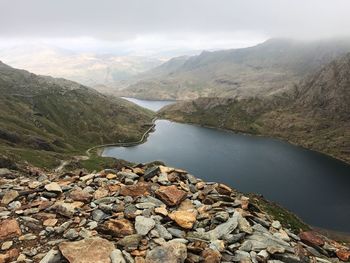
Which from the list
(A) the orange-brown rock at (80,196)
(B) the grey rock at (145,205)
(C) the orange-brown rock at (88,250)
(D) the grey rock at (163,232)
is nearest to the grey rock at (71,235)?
(C) the orange-brown rock at (88,250)

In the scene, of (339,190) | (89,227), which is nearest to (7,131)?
(339,190)

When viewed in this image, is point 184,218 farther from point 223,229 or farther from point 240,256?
point 240,256

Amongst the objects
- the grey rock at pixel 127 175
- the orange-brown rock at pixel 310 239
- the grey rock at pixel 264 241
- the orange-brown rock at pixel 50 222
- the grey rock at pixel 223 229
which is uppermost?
the orange-brown rock at pixel 50 222

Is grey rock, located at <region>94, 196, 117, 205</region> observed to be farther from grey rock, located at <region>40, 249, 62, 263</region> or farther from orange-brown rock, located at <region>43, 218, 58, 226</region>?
grey rock, located at <region>40, 249, 62, 263</region>

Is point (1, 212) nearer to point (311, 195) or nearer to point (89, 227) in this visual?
point (89, 227)

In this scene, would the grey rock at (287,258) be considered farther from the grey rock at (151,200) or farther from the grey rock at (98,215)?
the grey rock at (98,215)

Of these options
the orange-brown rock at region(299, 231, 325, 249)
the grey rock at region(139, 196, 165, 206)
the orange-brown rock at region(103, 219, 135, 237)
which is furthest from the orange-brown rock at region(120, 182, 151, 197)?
the orange-brown rock at region(299, 231, 325, 249)
